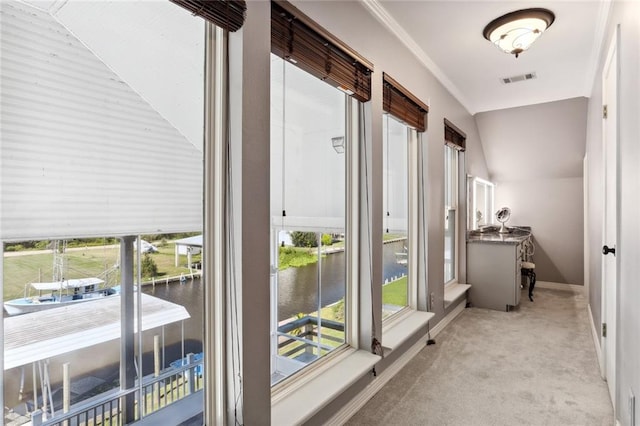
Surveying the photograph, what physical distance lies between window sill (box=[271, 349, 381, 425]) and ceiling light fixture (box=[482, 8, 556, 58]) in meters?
2.49

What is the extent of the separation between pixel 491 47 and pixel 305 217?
2332mm

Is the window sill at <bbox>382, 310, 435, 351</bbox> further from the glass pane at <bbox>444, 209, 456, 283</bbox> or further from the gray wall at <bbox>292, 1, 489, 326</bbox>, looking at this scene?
the glass pane at <bbox>444, 209, 456, 283</bbox>

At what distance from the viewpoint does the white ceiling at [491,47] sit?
→ 2.35 metres

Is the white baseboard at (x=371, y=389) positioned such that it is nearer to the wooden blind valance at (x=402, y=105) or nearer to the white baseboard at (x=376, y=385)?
the white baseboard at (x=376, y=385)

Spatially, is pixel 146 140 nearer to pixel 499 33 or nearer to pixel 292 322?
pixel 292 322

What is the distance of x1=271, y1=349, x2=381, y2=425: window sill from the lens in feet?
5.09

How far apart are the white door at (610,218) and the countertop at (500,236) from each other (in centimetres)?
177

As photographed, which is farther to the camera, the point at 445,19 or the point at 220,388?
the point at 445,19

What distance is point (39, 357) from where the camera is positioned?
3.08ft

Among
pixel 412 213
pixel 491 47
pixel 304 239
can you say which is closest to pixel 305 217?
pixel 304 239

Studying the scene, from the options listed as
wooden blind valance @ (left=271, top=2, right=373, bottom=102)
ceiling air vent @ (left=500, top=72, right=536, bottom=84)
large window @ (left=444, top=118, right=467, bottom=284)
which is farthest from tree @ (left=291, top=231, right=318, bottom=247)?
ceiling air vent @ (left=500, top=72, right=536, bottom=84)

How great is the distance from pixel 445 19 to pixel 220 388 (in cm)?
271

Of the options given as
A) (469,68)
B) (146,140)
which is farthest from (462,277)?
(146,140)

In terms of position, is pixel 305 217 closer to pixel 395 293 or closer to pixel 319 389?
pixel 319 389
